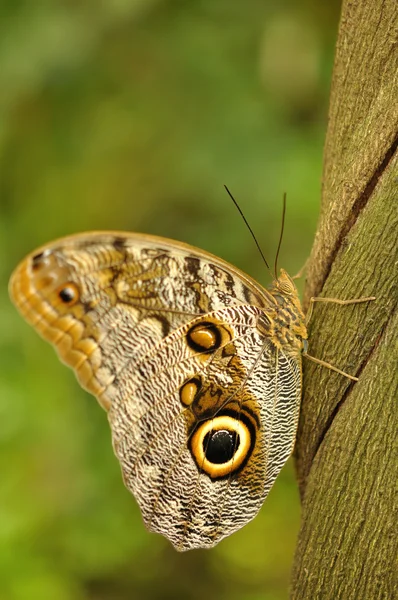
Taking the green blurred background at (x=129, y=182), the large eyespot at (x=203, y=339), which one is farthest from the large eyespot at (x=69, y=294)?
the green blurred background at (x=129, y=182)

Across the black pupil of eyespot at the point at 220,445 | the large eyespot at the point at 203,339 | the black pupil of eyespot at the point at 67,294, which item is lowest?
the black pupil of eyespot at the point at 220,445

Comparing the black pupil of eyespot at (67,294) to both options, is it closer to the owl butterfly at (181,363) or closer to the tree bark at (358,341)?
the owl butterfly at (181,363)

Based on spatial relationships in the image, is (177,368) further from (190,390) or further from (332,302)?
(332,302)

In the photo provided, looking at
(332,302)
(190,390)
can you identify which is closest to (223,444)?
(190,390)

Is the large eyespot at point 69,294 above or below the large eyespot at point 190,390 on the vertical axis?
above

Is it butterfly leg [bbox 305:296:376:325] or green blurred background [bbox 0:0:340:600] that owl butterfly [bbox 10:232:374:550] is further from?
green blurred background [bbox 0:0:340:600]

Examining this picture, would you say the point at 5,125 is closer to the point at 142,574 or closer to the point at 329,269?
the point at 142,574

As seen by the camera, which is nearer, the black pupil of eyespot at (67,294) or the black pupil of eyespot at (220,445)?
the black pupil of eyespot at (220,445)
